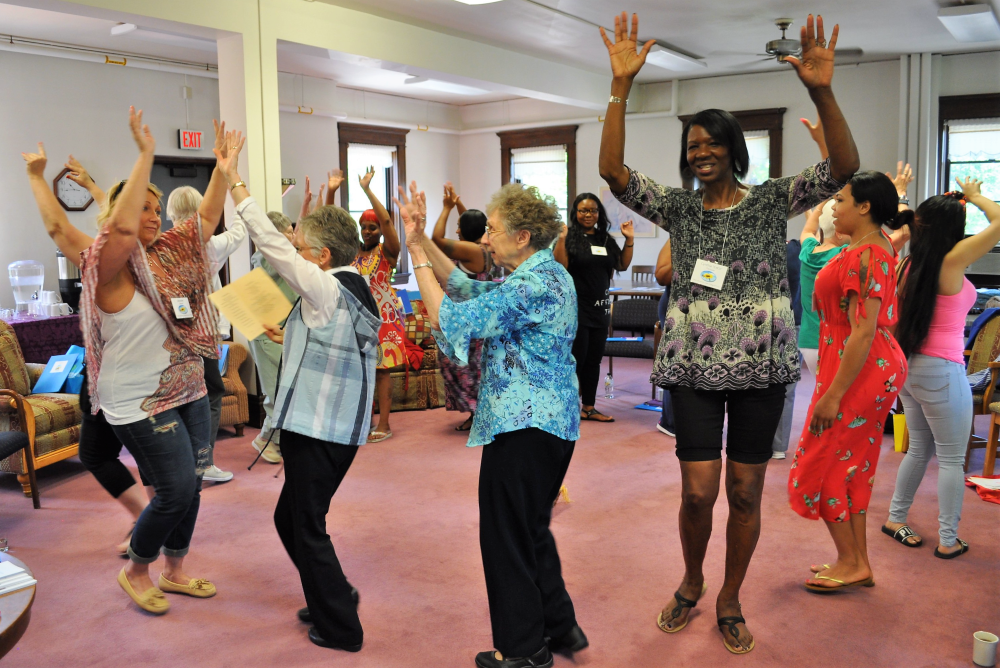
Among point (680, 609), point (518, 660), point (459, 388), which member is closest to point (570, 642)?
point (518, 660)

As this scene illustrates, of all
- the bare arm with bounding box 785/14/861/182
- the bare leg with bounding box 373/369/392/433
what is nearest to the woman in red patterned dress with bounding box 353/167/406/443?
the bare leg with bounding box 373/369/392/433

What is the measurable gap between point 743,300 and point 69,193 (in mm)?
7988

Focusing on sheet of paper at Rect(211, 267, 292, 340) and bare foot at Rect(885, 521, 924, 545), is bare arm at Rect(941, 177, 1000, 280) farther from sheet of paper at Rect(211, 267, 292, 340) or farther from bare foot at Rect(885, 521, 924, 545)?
sheet of paper at Rect(211, 267, 292, 340)

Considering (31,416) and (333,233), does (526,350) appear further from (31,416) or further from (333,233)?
(31,416)

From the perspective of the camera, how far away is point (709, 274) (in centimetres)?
247

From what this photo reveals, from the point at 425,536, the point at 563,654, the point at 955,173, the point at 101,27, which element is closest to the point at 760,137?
the point at 955,173

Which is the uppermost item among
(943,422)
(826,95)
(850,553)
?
(826,95)

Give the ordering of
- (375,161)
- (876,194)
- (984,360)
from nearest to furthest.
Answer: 1. (876,194)
2. (984,360)
3. (375,161)

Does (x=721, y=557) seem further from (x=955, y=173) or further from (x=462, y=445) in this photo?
(x=955, y=173)

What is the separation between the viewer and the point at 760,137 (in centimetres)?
1027

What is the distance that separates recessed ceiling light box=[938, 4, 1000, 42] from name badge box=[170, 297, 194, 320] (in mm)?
A: 7085

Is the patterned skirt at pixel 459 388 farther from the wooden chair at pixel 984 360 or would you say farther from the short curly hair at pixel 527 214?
the wooden chair at pixel 984 360

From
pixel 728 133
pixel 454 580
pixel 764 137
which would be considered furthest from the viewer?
pixel 764 137

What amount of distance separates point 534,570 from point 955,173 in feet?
29.7
